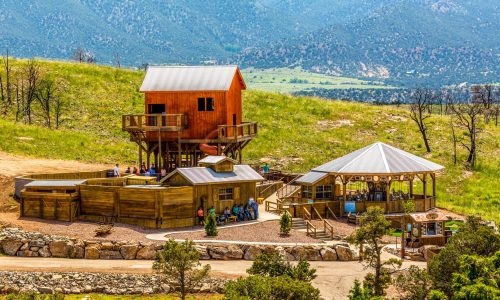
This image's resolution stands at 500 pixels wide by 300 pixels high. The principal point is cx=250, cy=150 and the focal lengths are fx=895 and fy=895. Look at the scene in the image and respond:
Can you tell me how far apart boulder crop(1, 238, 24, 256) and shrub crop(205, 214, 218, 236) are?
384 inches

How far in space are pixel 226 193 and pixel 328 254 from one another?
27.9 ft

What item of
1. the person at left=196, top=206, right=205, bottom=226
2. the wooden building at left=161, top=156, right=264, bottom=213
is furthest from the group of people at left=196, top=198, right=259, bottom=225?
the wooden building at left=161, top=156, right=264, bottom=213

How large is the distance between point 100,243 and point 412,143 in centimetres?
4706

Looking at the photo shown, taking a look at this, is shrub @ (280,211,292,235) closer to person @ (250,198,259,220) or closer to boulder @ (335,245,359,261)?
boulder @ (335,245,359,261)

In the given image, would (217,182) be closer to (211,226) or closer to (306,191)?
(211,226)

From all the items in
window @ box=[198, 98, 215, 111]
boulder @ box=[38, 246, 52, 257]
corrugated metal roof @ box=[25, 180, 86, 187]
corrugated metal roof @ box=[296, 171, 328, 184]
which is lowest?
boulder @ box=[38, 246, 52, 257]

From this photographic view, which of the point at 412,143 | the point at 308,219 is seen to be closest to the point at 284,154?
the point at 412,143

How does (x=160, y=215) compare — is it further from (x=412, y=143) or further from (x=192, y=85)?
(x=412, y=143)

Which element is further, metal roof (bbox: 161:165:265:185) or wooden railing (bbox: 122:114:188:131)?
wooden railing (bbox: 122:114:188:131)

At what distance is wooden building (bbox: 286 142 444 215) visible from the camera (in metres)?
57.3

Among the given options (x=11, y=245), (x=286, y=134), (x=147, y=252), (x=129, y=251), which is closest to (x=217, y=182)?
(x=147, y=252)

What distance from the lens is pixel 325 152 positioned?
81.4m

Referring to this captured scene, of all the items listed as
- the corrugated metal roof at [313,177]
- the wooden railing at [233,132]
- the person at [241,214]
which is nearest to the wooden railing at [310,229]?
the person at [241,214]

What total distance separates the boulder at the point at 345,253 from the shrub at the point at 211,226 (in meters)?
6.62
